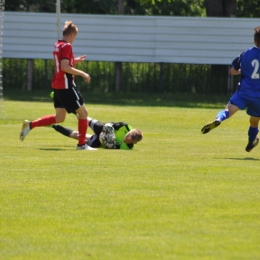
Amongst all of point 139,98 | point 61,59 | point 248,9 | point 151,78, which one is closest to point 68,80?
point 61,59

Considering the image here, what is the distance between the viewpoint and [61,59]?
12953mm

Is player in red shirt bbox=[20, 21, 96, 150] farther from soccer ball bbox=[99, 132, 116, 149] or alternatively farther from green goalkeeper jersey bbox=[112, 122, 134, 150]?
green goalkeeper jersey bbox=[112, 122, 134, 150]

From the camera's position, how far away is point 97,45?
33219 mm

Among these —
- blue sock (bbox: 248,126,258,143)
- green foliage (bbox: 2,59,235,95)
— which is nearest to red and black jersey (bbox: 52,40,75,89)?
blue sock (bbox: 248,126,258,143)

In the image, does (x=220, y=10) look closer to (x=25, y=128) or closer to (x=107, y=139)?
(x=25, y=128)

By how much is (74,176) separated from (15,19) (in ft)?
80.9

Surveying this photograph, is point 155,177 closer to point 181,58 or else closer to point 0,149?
point 0,149

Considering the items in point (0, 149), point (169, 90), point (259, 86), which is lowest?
point (169, 90)

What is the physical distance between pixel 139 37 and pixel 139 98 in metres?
2.22

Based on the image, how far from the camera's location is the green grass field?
21.0ft

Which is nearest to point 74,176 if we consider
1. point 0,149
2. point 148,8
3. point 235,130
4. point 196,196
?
point 196,196

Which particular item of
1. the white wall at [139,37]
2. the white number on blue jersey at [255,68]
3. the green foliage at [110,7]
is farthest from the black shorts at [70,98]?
the green foliage at [110,7]

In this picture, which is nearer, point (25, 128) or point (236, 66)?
point (236, 66)

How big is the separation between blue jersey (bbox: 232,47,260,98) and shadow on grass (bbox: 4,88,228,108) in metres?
16.3
